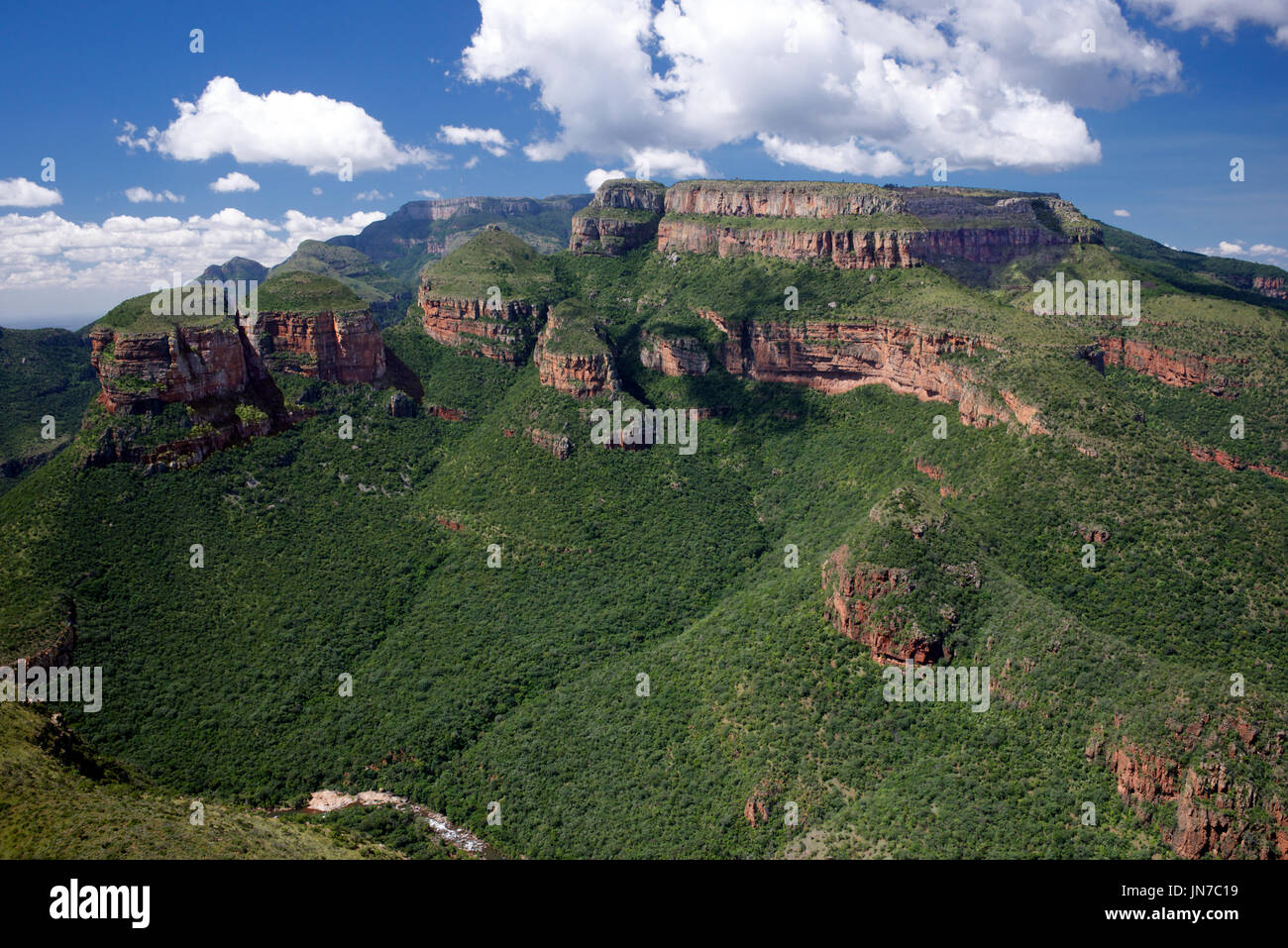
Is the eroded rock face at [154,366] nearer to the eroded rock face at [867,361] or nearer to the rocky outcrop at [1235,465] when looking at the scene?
the eroded rock face at [867,361]

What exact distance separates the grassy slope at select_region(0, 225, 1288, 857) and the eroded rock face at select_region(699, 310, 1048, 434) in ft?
8.88

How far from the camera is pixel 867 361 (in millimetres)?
96188

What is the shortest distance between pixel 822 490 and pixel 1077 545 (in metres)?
32.1

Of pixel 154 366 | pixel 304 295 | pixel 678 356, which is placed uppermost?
pixel 304 295

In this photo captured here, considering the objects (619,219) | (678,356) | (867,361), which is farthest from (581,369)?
(619,219)

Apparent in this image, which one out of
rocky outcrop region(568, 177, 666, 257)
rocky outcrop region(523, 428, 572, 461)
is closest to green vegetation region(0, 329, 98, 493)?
rocky outcrop region(523, 428, 572, 461)

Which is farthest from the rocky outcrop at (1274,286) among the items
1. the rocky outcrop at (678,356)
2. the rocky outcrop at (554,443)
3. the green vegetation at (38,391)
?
the green vegetation at (38,391)

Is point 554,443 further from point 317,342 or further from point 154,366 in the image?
point 154,366

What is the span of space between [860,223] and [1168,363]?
47.9 meters

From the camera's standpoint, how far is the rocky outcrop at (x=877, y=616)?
54.4 m

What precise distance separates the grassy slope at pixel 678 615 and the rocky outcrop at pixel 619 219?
56.3 meters

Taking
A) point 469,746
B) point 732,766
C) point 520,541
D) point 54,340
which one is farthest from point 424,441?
point 54,340

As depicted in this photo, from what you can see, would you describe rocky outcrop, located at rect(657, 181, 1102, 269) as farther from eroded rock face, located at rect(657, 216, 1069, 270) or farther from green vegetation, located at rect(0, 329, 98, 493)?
green vegetation, located at rect(0, 329, 98, 493)
